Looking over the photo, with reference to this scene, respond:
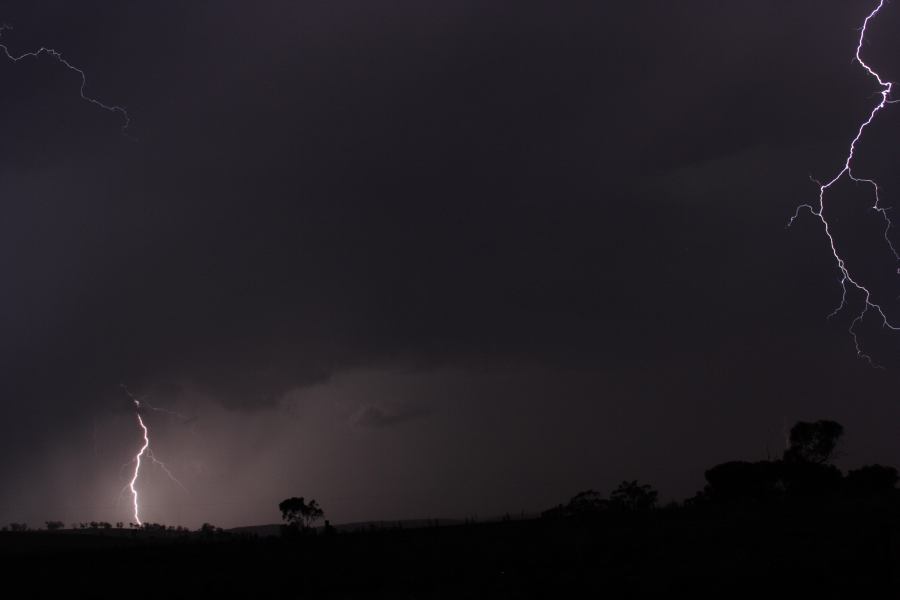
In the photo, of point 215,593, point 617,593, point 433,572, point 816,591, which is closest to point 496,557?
point 433,572

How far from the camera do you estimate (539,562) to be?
15734 millimetres

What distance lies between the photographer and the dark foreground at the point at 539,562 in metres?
13.0

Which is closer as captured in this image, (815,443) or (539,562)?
(539,562)

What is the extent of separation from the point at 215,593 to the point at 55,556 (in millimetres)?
10658

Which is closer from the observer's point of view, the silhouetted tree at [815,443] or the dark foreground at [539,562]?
the dark foreground at [539,562]

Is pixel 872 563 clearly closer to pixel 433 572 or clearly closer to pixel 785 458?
pixel 433 572

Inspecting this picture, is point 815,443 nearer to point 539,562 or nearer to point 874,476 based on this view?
point 874,476

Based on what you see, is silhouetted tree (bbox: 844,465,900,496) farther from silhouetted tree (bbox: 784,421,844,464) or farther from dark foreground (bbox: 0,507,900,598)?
dark foreground (bbox: 0,507,900,598)

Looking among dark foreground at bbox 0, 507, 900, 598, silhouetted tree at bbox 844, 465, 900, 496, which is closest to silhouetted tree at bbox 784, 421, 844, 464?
silhouetted tree at bbox 844, 465, 900, 496

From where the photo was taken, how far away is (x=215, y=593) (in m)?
15.3

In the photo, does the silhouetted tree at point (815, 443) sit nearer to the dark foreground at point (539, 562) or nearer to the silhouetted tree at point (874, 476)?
the silhouetted tree at point (874, 476)

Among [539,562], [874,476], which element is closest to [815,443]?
[874,476]

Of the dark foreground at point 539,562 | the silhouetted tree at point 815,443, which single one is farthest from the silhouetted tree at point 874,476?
the dark foreground at point 539,562

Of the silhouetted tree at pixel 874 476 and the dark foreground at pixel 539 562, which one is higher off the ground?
the silhouetted tree at pixel 874 476
